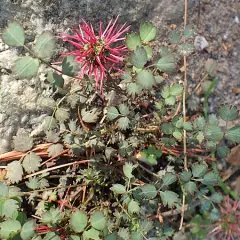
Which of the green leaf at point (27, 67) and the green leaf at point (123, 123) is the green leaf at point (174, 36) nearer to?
the green leaf at point (123, 123)

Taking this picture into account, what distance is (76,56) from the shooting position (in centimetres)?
161

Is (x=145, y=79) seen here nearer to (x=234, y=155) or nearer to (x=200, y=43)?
(x=200, y=43)

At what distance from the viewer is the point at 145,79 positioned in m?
1.51

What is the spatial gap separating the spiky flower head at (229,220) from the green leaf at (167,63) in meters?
0.99

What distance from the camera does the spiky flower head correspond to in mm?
2227

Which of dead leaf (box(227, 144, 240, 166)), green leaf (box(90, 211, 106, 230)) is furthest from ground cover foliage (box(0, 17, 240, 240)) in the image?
dead leaf (box(227, 144, 240, 166))

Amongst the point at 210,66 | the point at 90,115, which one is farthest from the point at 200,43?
the point at 90,115

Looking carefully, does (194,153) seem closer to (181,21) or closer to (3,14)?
(181,21)

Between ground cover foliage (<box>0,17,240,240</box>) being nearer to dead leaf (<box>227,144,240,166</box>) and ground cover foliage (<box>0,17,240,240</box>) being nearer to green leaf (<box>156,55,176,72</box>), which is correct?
green leaf (<box>156,55,176,72</box>)

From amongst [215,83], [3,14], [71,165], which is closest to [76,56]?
[3,14]

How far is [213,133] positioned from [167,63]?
38 centimetres

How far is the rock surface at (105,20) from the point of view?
181 cm

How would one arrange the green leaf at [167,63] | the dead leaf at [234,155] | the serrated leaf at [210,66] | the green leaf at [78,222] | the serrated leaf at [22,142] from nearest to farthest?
the green leaf at [167,63] → the green leaf at [78,222] → the serrated leaf at [22,142] → the serrated leaf at [210,66] → the dead leaf at [234,155]

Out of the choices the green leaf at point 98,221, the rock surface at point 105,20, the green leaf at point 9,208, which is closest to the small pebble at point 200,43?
the rock surface at point 105,20
